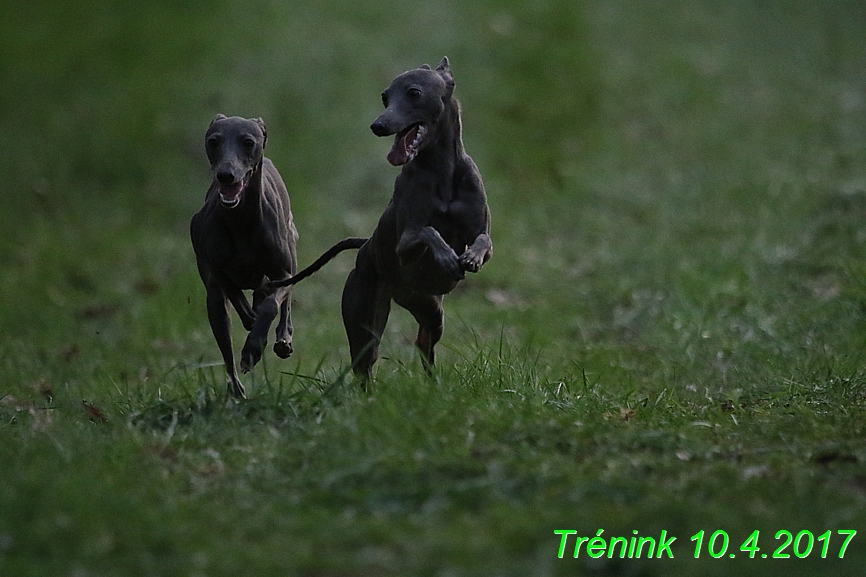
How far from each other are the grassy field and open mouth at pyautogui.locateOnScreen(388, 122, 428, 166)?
97cm

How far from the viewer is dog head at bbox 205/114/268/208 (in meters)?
5.43

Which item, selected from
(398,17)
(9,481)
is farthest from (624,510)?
(398,17)

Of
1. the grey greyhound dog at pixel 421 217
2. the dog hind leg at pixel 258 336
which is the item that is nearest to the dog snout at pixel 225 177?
the grey greyhound dog at pixel 421 217

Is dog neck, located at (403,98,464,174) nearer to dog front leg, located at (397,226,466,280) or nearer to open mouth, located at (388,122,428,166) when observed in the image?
open mouth, located at (388,122,428,166)

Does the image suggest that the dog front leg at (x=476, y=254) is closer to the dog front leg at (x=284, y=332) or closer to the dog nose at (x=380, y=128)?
the dog nose at (x=380, y=128)

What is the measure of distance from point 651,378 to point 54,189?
8361 millimetres

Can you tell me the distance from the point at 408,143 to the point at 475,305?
4404mm

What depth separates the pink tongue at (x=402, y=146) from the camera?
525 centimetres

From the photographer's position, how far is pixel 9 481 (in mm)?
4047

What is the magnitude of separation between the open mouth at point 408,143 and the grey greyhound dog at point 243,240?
78 centimetres

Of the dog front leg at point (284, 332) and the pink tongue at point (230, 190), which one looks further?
the dog front leg at point (284, 332)

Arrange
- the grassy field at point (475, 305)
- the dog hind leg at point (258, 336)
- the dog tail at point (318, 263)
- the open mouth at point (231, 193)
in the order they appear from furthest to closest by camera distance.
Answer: the dog tail at point (318, 263) → the dog hind leg at point (258, 336) → the open mouth at point (231, 193) → the grassy field at point (475, 305)

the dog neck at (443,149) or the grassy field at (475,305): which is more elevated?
the dog neck at (443,149)

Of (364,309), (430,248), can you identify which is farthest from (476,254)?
(364,309)
